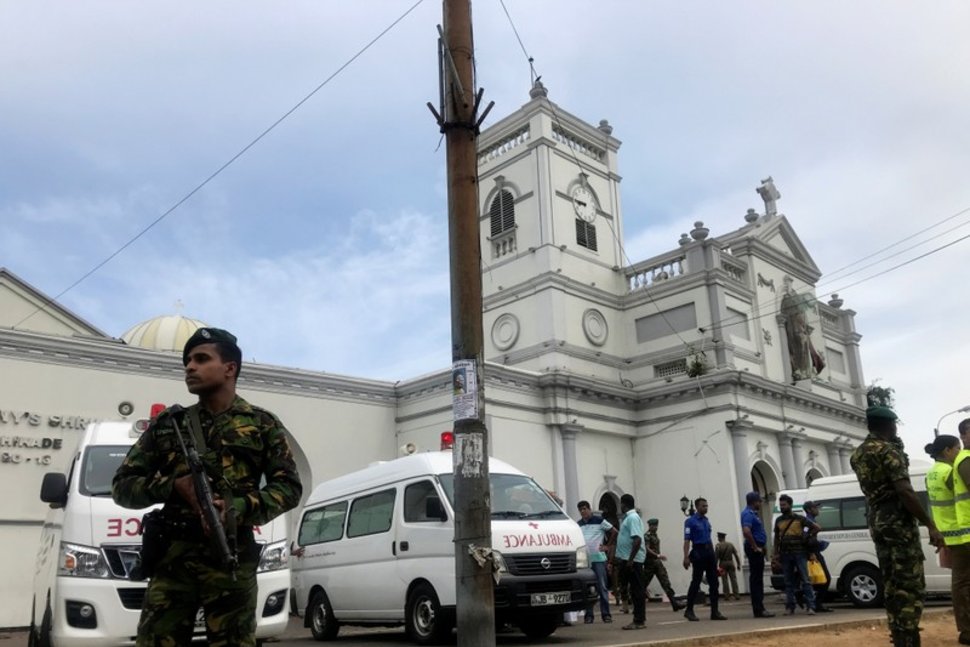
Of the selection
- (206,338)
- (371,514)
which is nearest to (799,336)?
(371,514)

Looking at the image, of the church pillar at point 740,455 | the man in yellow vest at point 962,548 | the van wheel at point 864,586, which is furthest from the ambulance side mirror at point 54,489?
the church pillar at point 740,455

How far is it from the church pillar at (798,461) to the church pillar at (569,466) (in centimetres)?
846

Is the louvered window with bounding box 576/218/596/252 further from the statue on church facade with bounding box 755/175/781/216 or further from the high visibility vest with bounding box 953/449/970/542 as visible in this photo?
the high visibility vest with bounding box 953/449/970/542

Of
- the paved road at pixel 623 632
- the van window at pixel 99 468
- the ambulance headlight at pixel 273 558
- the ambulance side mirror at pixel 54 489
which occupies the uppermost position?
the van window at pixel 99 468

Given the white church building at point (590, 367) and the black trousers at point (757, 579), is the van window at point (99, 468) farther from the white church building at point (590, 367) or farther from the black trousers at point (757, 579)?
the white church building at point (590, 367)

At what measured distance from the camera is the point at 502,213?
1167 inches

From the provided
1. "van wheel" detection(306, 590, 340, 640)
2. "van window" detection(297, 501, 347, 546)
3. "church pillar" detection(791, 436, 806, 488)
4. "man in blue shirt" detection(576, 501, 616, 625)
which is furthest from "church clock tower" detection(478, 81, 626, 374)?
"van wheel" detection(306, 590, 340, 640)

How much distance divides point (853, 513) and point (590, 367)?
481 inches

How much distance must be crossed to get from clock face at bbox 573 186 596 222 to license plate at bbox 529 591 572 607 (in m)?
20.9

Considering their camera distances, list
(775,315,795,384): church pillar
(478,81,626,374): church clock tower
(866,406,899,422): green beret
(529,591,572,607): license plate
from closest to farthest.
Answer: (866,406,899,422): green beret
(529,591,572,607): license plate
(478,81,626,374): church clock tower
(775,315,795,384): church pillar

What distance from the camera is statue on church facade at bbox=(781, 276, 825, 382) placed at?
3009 cm

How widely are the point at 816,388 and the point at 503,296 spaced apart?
1262 centimetres

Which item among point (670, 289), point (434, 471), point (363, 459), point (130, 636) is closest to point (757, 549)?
point (434, 471)

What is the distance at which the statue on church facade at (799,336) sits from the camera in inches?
1185
